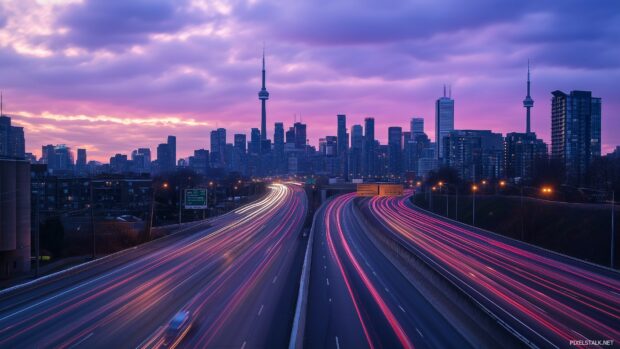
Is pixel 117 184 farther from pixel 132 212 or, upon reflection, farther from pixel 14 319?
pixel 14 319

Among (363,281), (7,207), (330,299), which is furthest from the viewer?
(7,207)

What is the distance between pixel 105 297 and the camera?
28344 mm

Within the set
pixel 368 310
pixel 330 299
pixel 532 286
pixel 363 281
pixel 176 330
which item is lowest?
pixel 363 281

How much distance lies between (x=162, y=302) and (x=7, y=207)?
20.9m

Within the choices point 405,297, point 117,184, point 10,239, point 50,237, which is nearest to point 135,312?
point 405,297

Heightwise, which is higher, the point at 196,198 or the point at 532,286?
the point at 196,198

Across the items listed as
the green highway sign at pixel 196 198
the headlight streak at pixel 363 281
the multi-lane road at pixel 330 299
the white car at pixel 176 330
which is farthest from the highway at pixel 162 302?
the green highway sign at pixel 196 198

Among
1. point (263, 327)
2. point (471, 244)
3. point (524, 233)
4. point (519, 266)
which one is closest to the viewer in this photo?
point (263, 327)

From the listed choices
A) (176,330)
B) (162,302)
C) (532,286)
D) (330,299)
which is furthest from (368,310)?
(162,302)

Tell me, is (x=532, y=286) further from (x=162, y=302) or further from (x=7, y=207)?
(x=7, y=207)

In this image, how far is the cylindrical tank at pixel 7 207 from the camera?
40.8 m

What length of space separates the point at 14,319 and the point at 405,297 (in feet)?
59.8

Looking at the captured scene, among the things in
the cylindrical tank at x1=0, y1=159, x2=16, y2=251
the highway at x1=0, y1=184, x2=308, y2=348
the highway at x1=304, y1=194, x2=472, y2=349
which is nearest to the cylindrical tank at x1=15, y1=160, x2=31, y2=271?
the cylindrical tank at x1=0, y1=159, x2=16, y2=251

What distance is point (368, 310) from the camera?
A: 26.0 meters
